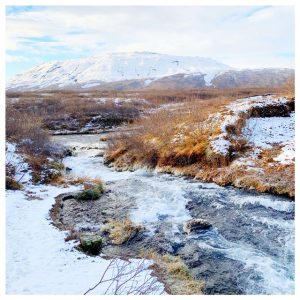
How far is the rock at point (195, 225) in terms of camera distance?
12.2 meters

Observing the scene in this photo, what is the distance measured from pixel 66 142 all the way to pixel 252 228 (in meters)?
22.9

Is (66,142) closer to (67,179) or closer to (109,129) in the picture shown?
(109,129)

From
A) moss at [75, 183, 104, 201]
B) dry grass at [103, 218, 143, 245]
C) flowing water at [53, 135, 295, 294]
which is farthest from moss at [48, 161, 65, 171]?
dry grass at [103, 218, 143, 245]

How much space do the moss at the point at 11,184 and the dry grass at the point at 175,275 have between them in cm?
799

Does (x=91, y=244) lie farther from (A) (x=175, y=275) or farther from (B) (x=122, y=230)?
(A) (x=175, y=275)

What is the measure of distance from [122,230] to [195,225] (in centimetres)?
241

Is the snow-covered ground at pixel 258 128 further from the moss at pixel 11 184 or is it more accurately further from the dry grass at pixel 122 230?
the moss at pixel 11 184

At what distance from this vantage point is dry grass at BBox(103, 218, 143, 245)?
37.9ft

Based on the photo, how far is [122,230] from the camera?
12.0 m

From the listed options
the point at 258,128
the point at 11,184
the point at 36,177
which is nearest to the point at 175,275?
the point at 11,184

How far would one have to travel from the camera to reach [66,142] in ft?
106

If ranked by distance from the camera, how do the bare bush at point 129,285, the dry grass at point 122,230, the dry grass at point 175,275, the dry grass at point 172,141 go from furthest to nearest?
1. the dry grass at point 172,141
2. the dry grass at point 122,230
3. the dry grass at point 175,275
4. the bare bush at point 129,285

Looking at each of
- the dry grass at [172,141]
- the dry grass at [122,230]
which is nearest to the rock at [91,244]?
the dry grass at [122,230]
